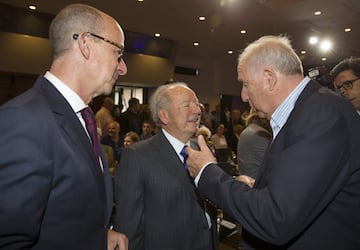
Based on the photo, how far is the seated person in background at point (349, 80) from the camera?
8.26 ft

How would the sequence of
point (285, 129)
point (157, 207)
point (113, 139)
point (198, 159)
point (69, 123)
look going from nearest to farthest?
point (69, 123) → point (285, 129) → point (198, 159) → point (157, 207) → point (113, 139)

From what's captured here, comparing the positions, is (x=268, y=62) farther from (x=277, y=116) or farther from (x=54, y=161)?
(x=54, y=161)

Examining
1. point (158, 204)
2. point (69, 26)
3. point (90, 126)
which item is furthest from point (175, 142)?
point (69, 26)

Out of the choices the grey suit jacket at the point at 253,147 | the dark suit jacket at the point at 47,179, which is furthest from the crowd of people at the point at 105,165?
the grey suit jacket at the point at 253,147

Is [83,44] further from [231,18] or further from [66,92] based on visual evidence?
[231,18]

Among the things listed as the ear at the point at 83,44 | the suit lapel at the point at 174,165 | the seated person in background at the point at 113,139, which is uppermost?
the ear at the point at 83,44

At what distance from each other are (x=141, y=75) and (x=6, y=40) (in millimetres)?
4148

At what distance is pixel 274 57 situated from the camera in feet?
4.04

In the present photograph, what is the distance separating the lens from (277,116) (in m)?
1.30

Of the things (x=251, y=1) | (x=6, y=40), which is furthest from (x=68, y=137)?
(x=6, y=40)

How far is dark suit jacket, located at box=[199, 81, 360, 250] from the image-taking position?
0.99 meters

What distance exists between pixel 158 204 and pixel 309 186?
926mm

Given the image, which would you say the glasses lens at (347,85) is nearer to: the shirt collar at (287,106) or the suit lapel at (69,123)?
the shirt collar at (287,106)

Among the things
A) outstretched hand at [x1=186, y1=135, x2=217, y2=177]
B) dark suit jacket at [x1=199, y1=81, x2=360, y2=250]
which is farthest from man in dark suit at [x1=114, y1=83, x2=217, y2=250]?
dark suit jacket at [x1=199, y1=81, x2=360, y2=250]
